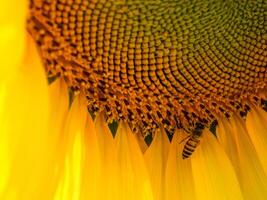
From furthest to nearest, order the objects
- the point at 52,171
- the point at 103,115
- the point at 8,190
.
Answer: the point at 103,115 < the point at 52,171 < the point at 8,190

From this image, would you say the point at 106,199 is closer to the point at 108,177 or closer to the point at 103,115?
the point at 108,177

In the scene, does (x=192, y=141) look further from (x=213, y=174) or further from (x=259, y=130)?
(x=259, y=130)

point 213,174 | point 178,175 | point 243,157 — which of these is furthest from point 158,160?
point 243,157

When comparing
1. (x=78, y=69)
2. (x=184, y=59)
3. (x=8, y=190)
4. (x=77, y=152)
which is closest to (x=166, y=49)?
(x=184, y=59)

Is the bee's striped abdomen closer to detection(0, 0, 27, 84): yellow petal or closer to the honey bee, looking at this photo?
the honey bee

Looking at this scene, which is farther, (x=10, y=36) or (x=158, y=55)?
(x=158, y=55)

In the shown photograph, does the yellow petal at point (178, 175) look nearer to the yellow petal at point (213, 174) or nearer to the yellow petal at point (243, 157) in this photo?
the yellow petal at point (213, 174)

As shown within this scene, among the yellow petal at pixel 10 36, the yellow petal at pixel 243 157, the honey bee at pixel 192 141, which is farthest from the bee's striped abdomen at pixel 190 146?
the yellow petal at pixel 10 36
